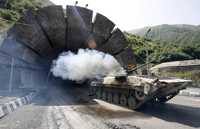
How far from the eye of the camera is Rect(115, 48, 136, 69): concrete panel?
1827 cm

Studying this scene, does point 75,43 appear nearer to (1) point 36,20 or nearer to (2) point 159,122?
(1) point 36,20

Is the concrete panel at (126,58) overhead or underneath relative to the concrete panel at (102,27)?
underneath

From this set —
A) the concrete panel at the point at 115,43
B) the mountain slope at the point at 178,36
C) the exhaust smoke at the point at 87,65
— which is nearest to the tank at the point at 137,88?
the exhaust smoke at the point at 87,65

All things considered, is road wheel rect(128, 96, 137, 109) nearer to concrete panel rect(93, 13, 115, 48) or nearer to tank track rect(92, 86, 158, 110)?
tank track rect(92, 86, 158, 110)

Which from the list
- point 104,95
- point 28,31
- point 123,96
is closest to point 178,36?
point 28,31

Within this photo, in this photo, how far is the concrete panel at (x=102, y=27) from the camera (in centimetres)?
1778

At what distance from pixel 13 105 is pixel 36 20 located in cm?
648

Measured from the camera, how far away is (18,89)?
1828 centimetres

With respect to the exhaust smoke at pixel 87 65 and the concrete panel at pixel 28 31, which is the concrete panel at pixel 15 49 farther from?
the exhaust smoke at pixel 87 65

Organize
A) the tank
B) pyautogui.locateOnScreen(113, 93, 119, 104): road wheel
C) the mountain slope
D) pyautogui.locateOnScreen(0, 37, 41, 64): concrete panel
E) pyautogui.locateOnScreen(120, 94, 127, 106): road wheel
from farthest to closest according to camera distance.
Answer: the mountain slope < pyautogui.locateOnScreen(0, 37, 41, 64): concrete panel < pyautogui.locateOnScreen(113, 93, 119, 104): road wheel < pyautogui.locateOnScreen(120, 94, 127, 106): road wheel < the tank

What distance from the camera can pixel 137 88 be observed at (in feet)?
34.9

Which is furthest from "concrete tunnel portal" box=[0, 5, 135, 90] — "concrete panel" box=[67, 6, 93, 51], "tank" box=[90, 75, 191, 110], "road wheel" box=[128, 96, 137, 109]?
"road wheel" box=[128, 96, 137, 109]

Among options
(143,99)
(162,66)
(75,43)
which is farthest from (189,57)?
(143,99)

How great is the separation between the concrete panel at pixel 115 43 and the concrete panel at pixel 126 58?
296 millimetres
